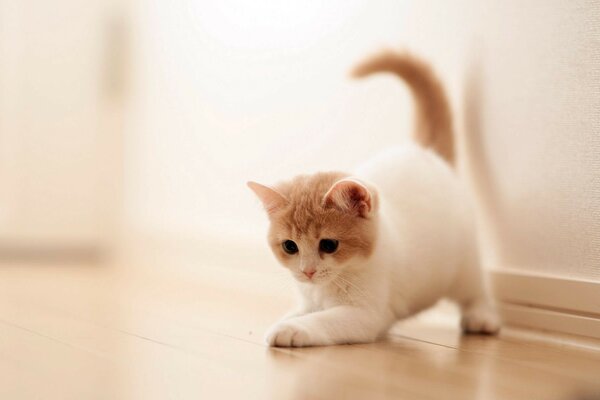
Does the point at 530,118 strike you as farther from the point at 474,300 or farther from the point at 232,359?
the point at 232,359

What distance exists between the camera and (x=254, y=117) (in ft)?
10.7

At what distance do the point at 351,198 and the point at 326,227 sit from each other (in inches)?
3.7

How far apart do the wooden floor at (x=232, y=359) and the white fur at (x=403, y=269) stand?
61 mm

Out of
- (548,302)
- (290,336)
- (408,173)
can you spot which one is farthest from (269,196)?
(548,302)

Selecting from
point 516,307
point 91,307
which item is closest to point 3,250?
point 91,307

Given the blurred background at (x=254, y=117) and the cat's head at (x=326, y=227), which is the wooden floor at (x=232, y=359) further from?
the blurred background at (x=254, y=117)

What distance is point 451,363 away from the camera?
5.44ft

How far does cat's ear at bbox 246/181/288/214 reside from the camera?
6.11 feet

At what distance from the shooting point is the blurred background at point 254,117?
80.0 inches

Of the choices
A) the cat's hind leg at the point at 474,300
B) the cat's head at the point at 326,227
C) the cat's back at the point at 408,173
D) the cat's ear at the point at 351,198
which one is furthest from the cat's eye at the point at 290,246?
the cat's hind leg at the point at 474,300

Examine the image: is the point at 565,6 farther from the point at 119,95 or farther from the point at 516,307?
the point at 119,95

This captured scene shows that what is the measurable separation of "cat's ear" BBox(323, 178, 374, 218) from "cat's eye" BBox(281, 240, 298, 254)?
5.3 inches

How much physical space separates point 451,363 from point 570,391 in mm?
304

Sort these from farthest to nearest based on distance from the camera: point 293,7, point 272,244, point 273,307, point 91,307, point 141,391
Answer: point 293,7 → point 273,307 → point 91,307 → point 272,244 → point 141,391
